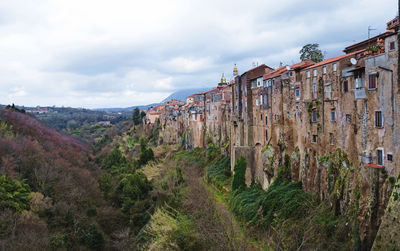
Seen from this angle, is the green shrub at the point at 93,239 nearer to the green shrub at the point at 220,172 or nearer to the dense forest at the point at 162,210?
the dense forest at the point at 162,210

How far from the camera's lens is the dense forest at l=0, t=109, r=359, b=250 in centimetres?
1956

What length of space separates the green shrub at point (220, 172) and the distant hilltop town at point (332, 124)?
300 cm

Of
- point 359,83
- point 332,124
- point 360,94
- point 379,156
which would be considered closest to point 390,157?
point 379,156

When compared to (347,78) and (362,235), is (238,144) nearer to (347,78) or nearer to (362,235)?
(347,78)

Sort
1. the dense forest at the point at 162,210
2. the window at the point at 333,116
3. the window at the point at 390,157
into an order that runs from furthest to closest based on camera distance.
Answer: the window at the point at 333,116 < the dense forest at the point at 162,210 < the window at the point at 390,157

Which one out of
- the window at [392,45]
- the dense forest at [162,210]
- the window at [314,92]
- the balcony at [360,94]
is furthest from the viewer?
the window at [314,92]

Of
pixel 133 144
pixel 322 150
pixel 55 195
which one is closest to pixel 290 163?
pixel 322 150

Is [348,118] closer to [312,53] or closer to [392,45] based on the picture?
[392,45]

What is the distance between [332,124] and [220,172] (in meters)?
18.9

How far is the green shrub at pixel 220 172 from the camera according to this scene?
35659 millimetres

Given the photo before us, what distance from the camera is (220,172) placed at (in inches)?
1481

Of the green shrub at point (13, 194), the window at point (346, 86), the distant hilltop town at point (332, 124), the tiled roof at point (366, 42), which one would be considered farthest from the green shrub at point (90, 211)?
the tiled roof at point (366, 42)

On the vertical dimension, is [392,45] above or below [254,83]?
below

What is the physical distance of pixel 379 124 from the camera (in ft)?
52.3
